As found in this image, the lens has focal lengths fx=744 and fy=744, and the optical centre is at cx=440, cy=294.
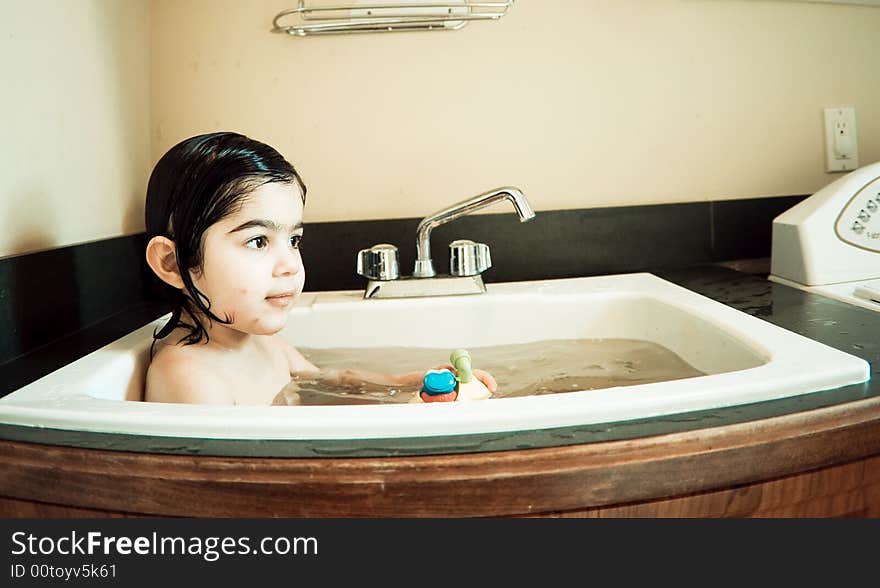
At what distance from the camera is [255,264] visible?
3.11 ft

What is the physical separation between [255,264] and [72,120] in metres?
0.45

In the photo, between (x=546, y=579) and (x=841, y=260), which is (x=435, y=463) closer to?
(x=546, y=579)

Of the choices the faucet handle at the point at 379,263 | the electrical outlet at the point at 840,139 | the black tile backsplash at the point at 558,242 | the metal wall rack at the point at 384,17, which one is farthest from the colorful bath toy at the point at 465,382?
the electrical outlet at the point at 840,139

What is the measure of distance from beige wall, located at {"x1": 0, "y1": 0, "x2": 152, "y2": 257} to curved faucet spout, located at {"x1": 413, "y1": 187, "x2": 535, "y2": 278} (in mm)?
538

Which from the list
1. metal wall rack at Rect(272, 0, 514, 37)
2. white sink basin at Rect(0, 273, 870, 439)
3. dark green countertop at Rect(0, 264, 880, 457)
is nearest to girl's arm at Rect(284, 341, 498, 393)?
white sink basin at Rect(0, 273, 870, 439)

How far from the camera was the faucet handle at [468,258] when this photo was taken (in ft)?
4.34

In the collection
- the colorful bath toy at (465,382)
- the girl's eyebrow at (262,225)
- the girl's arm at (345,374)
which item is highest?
the girl's eyebrow at (262,225)

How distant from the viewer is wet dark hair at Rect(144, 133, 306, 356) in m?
0.94

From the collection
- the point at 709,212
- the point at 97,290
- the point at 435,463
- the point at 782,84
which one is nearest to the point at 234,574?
the point at 435,463

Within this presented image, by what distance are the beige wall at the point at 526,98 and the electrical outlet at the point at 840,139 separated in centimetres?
2

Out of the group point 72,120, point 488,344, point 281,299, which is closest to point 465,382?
point 281,299

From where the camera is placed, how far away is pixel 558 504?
0.59 metres

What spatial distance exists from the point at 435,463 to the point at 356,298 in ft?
2.56

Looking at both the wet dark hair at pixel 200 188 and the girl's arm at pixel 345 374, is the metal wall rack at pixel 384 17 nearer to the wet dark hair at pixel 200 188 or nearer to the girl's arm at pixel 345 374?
the wet dark hair at pixel 200 188
